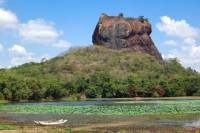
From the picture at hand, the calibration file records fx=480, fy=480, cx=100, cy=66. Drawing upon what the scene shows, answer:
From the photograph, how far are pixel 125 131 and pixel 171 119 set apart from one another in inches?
573

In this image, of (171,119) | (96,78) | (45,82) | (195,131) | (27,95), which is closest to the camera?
(195,131)

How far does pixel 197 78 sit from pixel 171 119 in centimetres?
10081

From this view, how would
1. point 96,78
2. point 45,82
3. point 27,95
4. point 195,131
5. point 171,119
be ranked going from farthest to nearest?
point 96,78
point 45,82
point 27,95
point 171,119
point 195,131

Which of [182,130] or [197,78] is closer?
[182,130]

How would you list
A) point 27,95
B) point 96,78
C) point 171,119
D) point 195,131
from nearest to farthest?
point 195,131, point 171,119, point 27,95, point 96,78

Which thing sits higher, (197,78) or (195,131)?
(197,78)

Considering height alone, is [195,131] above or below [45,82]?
below

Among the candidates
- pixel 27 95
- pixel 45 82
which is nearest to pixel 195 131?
pixel 27 95

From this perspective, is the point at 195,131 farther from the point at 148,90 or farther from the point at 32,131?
the point at 148,90

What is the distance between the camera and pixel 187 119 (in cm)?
5362

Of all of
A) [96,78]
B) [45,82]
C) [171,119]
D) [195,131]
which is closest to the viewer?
[195,131]

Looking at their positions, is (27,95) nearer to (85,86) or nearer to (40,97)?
(40,97)

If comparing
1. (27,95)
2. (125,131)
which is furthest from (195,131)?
(27,95)

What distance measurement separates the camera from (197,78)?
152 m
